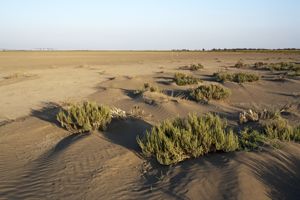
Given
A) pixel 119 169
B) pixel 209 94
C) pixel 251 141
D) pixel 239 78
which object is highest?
pixel 251 141

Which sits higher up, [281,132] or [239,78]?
[281,132]

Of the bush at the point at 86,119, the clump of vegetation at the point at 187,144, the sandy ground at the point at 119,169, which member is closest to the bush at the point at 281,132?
the sandy ground at the point at 119,169

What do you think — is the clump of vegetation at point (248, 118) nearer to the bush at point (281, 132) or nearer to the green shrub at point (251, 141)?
the bush at point (281, 132)

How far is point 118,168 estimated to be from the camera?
691 centimetres

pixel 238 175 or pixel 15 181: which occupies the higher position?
pixel 238 175

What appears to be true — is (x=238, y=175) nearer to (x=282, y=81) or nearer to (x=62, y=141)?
(x=62, y=141)

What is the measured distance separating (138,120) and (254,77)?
474 inches

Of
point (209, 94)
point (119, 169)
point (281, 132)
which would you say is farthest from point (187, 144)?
point (209, 94)

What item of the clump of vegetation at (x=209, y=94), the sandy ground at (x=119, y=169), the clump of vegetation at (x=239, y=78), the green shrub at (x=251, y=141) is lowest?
the clump of vegetation at (x=239, y=78)

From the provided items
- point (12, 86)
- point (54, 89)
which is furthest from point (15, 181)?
point (12, 86)

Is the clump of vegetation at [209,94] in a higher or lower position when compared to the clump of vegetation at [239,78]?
higher

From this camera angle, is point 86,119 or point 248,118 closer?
point 86,119

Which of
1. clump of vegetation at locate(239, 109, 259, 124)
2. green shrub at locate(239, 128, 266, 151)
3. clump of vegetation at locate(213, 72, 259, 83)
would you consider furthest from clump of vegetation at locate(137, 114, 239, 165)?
clump of vegetation at locate(213, 72, 259, 83)

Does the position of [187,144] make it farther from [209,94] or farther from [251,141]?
[209,94]
